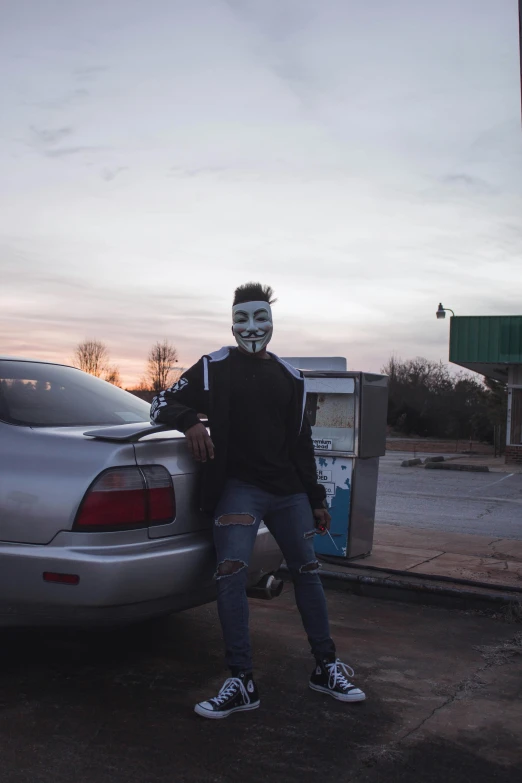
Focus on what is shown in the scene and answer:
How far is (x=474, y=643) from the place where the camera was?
474cm

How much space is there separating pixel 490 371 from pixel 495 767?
24.4 metres

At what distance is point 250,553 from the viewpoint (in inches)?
144

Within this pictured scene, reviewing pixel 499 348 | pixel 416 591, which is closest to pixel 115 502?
pixel 416 591

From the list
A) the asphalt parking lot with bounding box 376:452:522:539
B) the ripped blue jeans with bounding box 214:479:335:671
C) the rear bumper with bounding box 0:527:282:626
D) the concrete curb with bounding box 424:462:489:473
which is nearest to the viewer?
the rear bumper with bounding box 0:527:282:626

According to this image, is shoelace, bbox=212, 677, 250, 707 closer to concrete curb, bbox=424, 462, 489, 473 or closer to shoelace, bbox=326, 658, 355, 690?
shoelace, bbox=326, 658, 355, 690

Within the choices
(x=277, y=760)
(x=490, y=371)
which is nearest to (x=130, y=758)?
(x=277, y=760)

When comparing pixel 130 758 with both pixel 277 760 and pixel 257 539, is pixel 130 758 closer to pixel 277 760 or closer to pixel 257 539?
pixel 277 760

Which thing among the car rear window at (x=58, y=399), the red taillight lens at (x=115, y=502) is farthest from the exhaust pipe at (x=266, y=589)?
the car rear window at (x=58, y=399)

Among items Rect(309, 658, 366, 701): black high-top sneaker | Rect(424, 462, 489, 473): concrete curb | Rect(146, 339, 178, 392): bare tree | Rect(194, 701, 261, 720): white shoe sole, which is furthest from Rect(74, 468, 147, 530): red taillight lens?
Rect(146, 339, 178, 392): bare tree

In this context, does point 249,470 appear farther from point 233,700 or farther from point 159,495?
point 233,700

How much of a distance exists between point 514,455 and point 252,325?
793 inches

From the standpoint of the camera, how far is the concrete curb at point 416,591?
5449mm

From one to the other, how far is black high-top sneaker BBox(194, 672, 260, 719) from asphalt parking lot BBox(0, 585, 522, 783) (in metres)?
0.04

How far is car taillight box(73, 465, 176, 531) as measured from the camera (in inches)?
133
